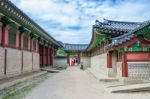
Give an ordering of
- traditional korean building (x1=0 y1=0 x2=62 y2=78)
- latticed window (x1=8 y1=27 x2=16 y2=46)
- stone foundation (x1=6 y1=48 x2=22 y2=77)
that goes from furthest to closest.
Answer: latticed window (x1=8 y1=27 x2=16 y2=46)
stone foundation (x1=6 y1=48 x2=22 y2=77)
traditional korean building (x1=0 y1=0 x2=62 y2=78)

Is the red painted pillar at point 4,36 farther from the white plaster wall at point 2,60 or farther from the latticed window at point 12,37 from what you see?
the latticed window at point 12,37

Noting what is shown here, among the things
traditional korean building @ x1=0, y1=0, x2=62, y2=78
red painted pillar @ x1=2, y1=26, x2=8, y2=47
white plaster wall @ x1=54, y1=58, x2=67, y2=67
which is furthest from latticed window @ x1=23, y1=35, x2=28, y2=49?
white plaster wall @ x1=54, y1=58, x2=67, y2=67

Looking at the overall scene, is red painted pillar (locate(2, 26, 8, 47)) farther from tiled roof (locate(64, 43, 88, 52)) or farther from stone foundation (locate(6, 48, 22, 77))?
tiled roof (locate(64, 43, 88, 52))

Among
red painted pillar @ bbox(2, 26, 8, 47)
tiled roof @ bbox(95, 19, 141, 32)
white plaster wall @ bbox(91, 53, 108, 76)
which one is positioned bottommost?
white plaster wall @ bbox(91, 53, 108, 76)

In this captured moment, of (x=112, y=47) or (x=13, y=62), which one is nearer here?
(x=112, y=47)

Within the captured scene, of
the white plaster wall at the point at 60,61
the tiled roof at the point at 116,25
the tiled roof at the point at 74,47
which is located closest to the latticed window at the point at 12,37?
the tiled roof at the point at 116,25

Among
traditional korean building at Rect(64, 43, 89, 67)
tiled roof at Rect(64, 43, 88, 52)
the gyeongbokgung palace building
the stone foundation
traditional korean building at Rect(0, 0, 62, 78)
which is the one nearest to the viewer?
traditional korean building at Rect(0, 0, 62, 78)

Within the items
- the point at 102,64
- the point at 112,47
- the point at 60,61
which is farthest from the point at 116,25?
the point at 60,61

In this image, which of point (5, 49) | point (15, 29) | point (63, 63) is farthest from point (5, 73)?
point (63, 63)

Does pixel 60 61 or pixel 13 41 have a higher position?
pixel 13 41

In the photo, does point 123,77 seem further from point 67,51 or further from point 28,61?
point 67,51

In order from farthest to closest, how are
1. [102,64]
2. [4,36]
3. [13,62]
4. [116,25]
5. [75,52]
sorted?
[75,52], [102,64], [116,25], [13,62], [4,36]

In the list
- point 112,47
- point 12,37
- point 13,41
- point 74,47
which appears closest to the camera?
point 112,47

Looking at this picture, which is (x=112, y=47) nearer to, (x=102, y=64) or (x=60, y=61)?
(x=102, y=64)
